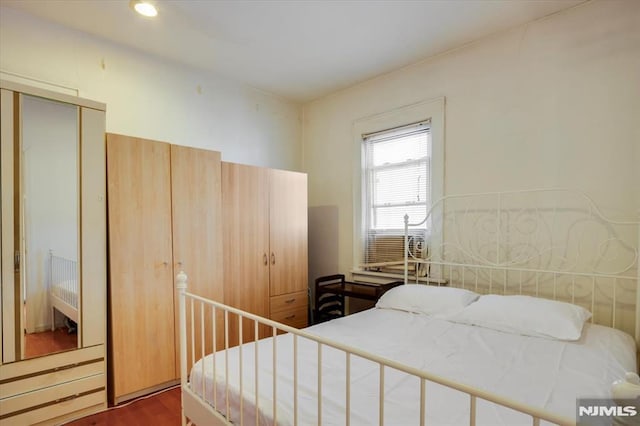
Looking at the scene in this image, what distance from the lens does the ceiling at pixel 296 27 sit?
2.23 metres

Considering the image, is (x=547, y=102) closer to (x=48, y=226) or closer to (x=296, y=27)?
(x=296, y=27)

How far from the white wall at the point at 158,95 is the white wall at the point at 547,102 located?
137cm

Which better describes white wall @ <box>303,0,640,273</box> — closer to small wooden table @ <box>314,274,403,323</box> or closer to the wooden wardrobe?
small wooden table @ <box>314,274,403,323</box>

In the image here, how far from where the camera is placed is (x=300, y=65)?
122 inches

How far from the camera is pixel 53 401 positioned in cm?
205

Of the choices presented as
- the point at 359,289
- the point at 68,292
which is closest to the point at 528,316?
the point at 359,289

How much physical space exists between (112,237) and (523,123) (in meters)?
2.98

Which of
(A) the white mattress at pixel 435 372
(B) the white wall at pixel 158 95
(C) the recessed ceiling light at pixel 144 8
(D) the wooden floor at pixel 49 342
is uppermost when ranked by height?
(C) the recessed ceiling light at pixel 144 8

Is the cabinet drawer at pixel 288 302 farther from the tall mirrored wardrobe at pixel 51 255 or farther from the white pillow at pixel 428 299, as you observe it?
the tall mirrored wardrobe at pixel 51 255

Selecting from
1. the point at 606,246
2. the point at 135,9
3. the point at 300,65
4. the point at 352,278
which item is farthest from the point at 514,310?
the point at 135,9

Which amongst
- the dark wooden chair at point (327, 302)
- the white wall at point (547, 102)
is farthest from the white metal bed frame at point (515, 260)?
the dark wooden chair at point (327, 302)

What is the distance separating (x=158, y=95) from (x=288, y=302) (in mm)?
2205

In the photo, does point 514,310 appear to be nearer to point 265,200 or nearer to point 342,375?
point 342,375

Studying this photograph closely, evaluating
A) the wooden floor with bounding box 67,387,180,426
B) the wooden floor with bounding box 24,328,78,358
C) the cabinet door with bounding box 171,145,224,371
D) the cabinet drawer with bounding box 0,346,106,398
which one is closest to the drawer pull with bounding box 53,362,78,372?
the cabinet drawer with bounding box 0,346,106,398
